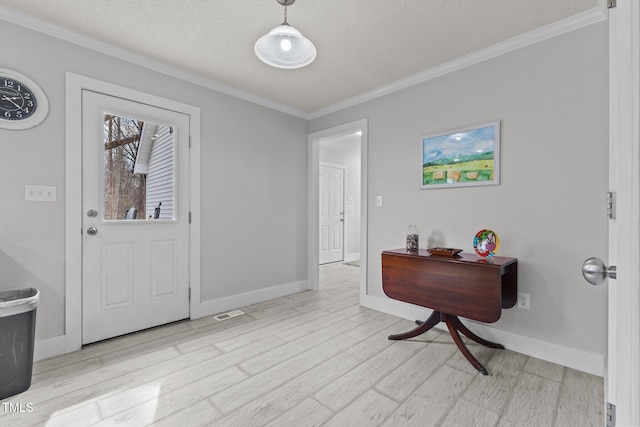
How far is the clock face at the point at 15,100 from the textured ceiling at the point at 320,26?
461 millimetres

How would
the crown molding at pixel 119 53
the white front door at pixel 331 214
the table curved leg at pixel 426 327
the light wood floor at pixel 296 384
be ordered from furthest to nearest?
1. the white front door at pixel 331 214
2. the table curved leg at pixel 426 327
3. the crown molding at pixel 119 53
4. the light wood floor at pixel 296 384

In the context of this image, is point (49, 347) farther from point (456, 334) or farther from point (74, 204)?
point (456, 334)

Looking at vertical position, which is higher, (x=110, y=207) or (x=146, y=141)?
(x=146, y=141)

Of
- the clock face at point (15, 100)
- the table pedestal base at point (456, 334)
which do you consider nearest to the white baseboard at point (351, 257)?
the table pedestal base at point (456, 334)

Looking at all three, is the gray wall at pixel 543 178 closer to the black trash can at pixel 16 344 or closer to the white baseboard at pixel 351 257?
the black trash can at pixel 16 344

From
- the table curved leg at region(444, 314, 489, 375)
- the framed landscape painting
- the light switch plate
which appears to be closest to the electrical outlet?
the table curved leg at region(444, 314, 489, 375)

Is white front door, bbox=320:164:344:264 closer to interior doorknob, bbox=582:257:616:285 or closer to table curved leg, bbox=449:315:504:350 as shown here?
table curved leg, bbox=449:315:504:350

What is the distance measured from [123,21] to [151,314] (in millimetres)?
2235

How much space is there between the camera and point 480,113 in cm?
236

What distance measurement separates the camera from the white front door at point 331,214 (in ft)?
18.4

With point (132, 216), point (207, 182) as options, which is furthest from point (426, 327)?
point (132, 216)

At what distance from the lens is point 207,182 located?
2895 millimetres

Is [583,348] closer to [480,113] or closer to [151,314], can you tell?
[480,113]

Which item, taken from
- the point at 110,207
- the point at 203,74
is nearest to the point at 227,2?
the point at 203,74
